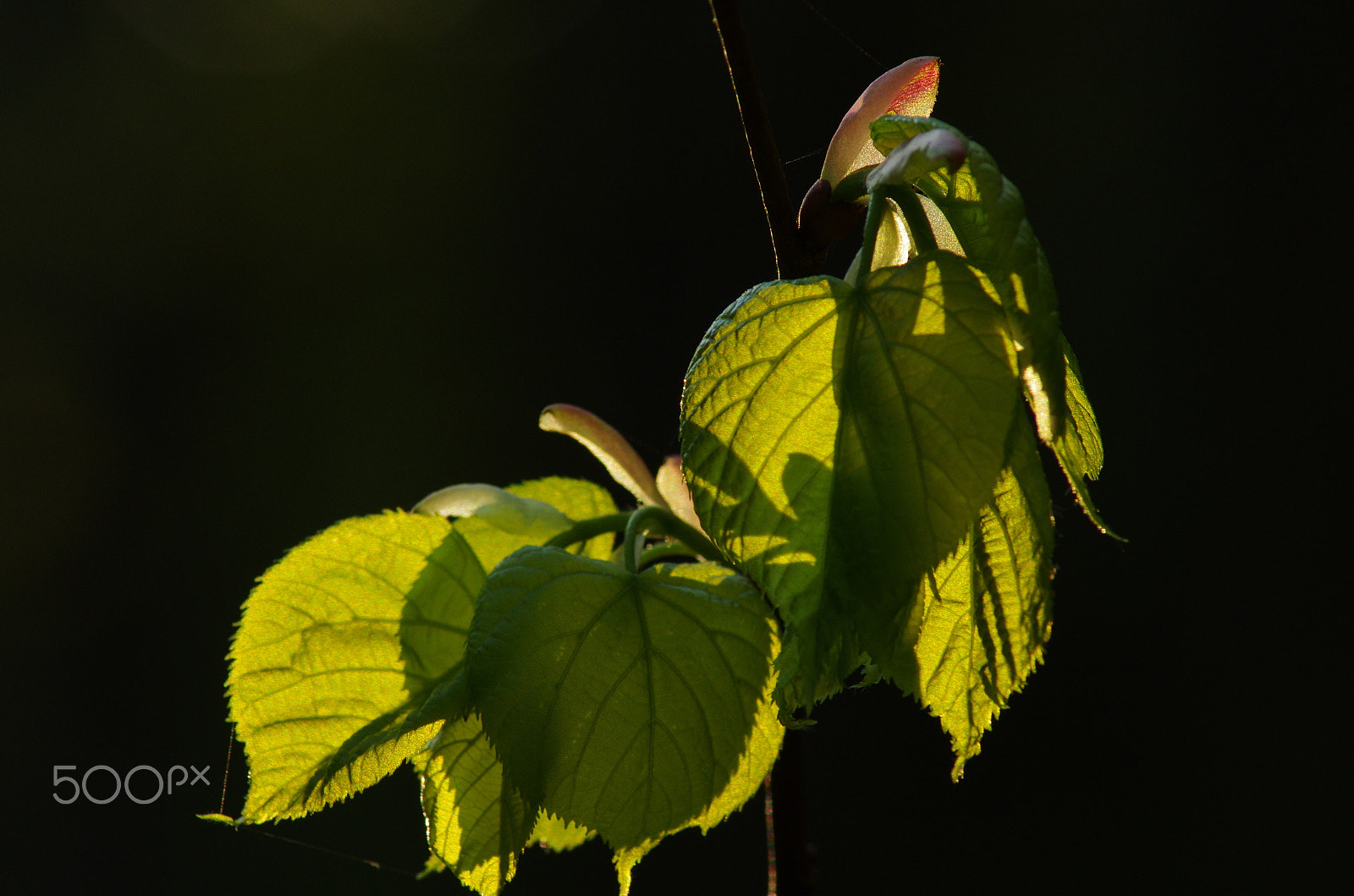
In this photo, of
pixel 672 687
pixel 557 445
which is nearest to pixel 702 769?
Result: pixel 672 687

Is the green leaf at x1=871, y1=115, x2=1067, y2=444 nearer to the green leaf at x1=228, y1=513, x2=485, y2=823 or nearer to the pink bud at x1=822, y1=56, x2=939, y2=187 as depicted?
the pink bud at x1=822, y1=56, x2=939, y2=187

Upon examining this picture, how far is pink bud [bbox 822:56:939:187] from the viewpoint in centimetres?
32

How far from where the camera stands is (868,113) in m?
0.32

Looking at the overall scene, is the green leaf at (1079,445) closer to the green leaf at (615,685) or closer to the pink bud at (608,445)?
the green leaf at (615,685)

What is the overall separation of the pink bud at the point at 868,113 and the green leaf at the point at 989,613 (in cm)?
11

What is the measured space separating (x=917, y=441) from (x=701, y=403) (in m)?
0.06

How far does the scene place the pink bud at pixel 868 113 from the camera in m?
0.32

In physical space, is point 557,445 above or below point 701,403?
below

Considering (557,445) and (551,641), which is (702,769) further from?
(557,445)

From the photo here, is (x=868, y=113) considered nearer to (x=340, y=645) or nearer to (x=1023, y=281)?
(x=1023, y=281)

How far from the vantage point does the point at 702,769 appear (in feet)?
1.01

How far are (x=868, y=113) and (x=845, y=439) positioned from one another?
12 cm
